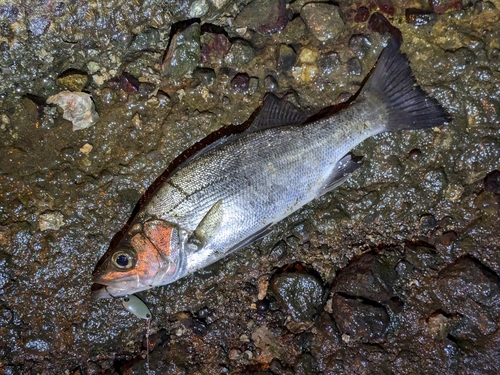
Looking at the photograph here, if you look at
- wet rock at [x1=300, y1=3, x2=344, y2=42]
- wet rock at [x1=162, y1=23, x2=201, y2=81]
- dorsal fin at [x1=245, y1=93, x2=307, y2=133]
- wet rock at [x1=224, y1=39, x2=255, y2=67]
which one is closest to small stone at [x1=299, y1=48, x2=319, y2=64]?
wet rock at [x1=300, y1=3, x2=344, y2=42]

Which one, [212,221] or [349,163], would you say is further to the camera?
[349,163]

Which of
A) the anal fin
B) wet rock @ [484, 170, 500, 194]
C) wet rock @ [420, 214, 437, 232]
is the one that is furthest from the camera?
wet rock @ [420, 214, 437, 232]

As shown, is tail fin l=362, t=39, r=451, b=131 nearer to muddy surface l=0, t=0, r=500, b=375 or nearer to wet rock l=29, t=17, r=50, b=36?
muddy surface l=0, t=0, r=500, b=375

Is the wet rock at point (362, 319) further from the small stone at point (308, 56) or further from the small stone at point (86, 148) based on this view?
the small stone at point (86, 148)

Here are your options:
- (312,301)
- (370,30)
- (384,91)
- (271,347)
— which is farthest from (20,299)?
(370,30)

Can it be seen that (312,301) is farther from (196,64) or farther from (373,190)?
(196,64)

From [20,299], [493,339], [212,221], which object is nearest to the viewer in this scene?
[212,221]
